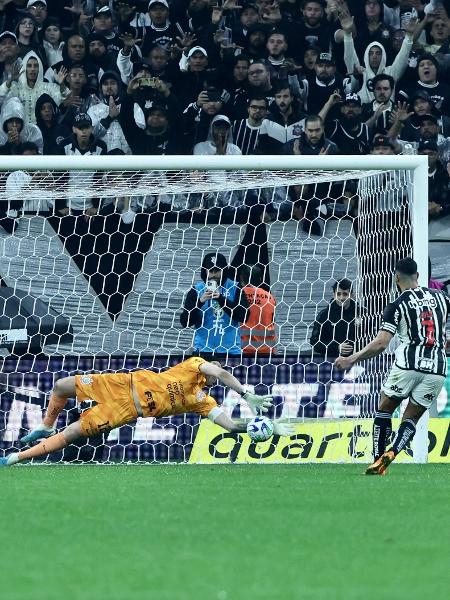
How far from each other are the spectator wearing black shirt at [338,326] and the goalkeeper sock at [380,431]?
8.21 feet

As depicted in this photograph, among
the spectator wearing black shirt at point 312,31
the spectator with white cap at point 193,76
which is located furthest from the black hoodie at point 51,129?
the spectator wearing black shirt at point 312,31

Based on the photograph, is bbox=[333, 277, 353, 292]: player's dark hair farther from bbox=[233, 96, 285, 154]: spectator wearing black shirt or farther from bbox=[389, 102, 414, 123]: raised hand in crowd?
bbox=[389, 102, 414, 123]: raised hand in crowd

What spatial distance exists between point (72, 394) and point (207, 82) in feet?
21.6

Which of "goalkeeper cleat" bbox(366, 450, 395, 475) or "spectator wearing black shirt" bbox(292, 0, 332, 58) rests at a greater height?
"spectator wearing black shirt" bbox(292, 0, 332, 58)

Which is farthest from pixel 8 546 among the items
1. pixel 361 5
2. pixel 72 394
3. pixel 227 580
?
pixel 361 5

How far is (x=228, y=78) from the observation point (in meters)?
17.5

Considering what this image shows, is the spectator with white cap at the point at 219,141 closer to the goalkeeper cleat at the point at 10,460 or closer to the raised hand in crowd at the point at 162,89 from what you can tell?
the raised hand in crowd at the point at 162,89

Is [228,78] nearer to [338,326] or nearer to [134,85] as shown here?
[134,85]

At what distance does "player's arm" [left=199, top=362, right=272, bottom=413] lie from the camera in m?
11.7

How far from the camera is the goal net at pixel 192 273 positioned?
1333 cm

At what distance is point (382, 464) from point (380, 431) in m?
0.58

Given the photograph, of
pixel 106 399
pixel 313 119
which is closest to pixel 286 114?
pixel 313 119

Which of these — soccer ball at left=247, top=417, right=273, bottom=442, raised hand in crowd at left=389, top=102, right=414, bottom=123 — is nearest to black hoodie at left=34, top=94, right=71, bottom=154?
raised hand in crowd at left=389, top=102, right=414, bottom=123

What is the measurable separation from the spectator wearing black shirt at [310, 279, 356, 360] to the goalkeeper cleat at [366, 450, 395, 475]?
301 cm
